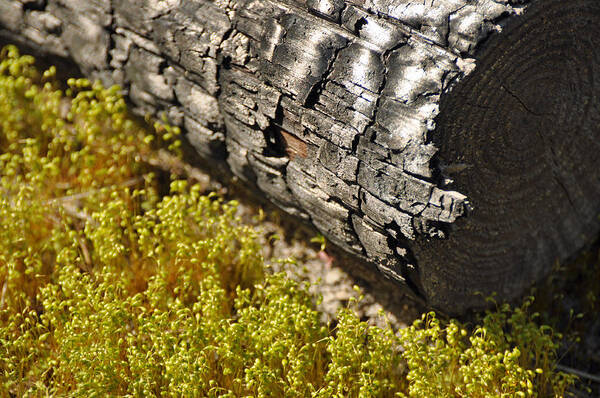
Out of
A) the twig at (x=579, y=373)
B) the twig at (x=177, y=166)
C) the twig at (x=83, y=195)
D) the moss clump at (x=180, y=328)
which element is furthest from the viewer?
the twig at (x=177, y=166)

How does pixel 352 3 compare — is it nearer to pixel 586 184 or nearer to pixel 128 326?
pixel 586 184

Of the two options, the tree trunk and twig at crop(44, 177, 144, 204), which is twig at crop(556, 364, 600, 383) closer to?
the tree trunk

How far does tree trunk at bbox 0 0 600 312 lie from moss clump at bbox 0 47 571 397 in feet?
1.09

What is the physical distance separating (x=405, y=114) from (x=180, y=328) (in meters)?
1.55

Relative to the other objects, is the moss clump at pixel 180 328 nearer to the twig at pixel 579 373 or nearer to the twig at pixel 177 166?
the twig at pixel 579 373

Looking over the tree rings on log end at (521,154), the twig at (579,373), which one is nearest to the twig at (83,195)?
the tree rings on log end at (521,154)

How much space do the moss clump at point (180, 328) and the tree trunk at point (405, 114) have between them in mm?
331

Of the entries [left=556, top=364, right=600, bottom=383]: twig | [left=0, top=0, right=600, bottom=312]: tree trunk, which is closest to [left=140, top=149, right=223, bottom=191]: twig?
[left=0, top=0, right=600, bottom=312]: tree trunk

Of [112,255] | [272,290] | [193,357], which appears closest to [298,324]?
[272,290]

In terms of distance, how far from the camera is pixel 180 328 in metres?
2.97

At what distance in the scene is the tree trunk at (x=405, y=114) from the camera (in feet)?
7.92

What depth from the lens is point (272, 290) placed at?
2934 mm

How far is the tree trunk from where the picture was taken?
2414mm

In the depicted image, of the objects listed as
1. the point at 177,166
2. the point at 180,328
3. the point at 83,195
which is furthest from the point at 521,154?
the point at 83,195
